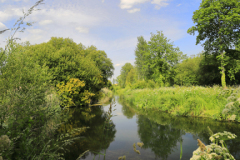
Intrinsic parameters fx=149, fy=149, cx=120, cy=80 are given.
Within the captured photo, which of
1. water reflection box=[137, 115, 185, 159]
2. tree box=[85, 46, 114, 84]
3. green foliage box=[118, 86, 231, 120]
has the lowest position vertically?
water reflection box=[137, 115, 185, 159]

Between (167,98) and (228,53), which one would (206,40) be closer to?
(228,53)

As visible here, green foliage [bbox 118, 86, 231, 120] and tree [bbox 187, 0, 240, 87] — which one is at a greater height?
tree [bbox 187, 0, 240, 87]

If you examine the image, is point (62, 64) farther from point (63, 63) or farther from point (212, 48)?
point (212, 48)

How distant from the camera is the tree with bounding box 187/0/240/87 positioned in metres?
21.1

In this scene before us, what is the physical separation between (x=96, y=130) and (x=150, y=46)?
75.0 feet

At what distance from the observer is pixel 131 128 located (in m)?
8.64

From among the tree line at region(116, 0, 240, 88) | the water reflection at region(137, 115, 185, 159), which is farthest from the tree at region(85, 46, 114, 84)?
the water reflection at region(137, 115, 185, 159)

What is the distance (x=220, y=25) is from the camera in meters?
22.6

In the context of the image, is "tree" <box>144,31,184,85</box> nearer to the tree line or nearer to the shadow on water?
the tree line

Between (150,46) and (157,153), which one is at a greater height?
(150,46)

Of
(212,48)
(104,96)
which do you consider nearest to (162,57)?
(212,48)

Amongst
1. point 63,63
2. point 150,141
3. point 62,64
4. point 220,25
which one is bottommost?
point 150,141

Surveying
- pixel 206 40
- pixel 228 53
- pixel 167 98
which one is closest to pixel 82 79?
pixel 167 98

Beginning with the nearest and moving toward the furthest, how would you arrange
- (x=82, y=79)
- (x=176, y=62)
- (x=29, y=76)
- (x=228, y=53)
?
(x=29, y=76), (x=82, y=79), (x=228, y=53), (x=176, y=62)
